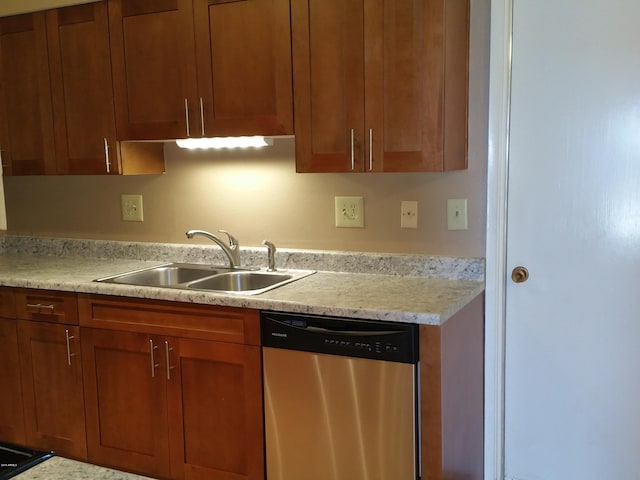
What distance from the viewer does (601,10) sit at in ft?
6.99

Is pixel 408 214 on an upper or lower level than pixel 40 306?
upper

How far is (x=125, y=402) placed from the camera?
8.00ft

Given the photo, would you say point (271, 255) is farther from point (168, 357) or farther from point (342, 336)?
point (342, 336)

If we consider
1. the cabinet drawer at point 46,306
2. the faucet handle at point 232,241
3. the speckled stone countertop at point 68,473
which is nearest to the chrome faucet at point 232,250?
the faucet handle at point 232,241

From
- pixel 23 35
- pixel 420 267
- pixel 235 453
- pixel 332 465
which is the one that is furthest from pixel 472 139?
pixel 23 35

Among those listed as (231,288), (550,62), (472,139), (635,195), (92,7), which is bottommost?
(231,288)

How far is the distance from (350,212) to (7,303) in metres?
1.55

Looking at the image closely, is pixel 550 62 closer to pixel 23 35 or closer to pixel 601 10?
pixel 601 10

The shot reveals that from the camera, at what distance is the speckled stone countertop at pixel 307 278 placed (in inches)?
79.7

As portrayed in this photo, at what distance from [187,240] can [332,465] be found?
1392mm

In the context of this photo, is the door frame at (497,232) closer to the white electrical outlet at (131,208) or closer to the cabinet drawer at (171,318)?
the cabinet drawer at (171,318)

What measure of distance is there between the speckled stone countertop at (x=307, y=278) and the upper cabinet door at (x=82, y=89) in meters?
0.49

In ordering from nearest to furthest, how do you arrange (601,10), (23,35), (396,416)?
(396,416), (601,10), (23,35)

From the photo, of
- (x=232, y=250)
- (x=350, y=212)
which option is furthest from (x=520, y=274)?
(x=232, y=250)
